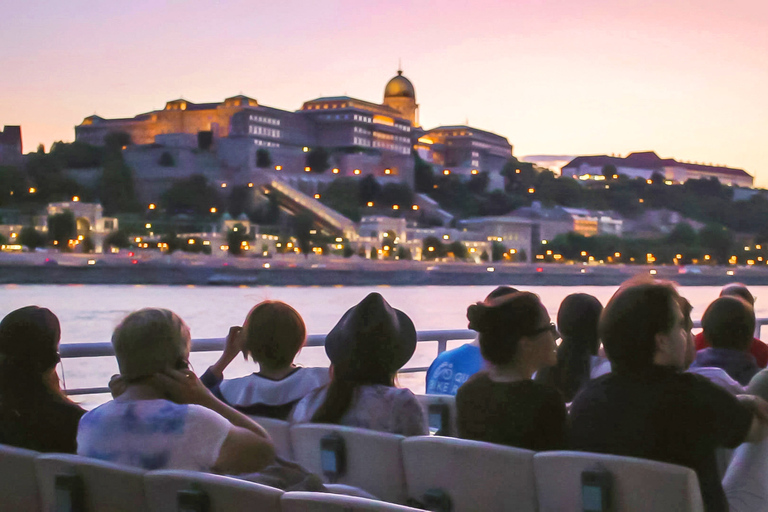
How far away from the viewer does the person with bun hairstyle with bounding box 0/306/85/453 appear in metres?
1.63

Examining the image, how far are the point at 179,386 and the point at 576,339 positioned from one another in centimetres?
86

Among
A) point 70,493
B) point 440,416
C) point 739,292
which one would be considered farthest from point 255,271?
point 70,493

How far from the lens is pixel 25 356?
5.40 feet

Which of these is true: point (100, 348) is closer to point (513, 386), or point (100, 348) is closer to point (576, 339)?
point (576, 339)

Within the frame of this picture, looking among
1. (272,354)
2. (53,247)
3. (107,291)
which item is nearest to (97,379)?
(272,354)

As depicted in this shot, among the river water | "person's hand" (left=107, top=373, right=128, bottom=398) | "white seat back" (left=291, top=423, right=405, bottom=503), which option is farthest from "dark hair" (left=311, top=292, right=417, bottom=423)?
the river water

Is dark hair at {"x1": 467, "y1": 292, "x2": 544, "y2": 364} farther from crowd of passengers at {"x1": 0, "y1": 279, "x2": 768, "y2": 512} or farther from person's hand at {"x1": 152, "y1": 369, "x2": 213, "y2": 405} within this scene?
person's hand at {"x1": 152, "y1": 369, "x2": 213, "y2": 405}

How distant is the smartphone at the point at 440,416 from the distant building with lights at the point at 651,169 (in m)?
77.8

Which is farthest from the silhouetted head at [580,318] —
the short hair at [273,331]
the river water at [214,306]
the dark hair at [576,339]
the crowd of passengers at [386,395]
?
the river water at [214,306]

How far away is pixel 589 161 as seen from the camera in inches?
3278

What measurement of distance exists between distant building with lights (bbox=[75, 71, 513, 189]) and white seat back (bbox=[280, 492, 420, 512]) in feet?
161

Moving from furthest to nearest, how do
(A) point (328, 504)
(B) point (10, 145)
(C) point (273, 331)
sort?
(B) point (10, 145) < (C) point (273, 331) < (A) point (328, 504)

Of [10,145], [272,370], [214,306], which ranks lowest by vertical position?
[214,306]

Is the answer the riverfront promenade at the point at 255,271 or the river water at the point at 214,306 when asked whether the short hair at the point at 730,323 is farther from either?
the riverfront promenade at the point at 255,271
